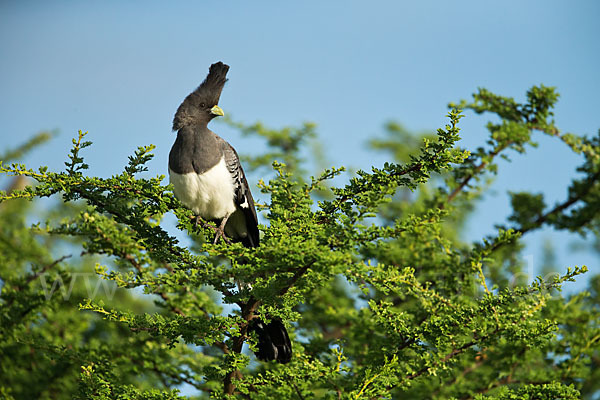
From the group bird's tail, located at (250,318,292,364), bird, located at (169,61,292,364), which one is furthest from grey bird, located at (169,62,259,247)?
bird's tail, located at (250,318,292,364)

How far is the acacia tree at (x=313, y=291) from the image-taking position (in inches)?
154

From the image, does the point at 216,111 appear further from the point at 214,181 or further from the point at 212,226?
the point at 212,226

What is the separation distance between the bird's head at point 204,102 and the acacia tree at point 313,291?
42.9 inches

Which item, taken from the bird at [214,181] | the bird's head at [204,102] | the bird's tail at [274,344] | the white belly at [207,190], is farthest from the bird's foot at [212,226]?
the bird's head at [204,102]

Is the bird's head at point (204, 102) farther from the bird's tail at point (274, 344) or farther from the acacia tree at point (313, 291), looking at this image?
the bird's tail at point (274, 344)

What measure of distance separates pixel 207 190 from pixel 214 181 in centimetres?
10

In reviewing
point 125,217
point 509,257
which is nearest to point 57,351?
point 125,217

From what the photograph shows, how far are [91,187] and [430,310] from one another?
2665 millimetres

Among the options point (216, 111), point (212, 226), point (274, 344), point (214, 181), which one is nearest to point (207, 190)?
point (214, 181)

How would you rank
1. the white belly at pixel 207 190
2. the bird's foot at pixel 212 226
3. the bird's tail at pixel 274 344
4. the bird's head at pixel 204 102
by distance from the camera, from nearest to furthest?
the bird's foot at pixel 212 226
the bird's tail at pixel 274 344
the white belly at pixel 207 190
the bird's head at pixel 204 102

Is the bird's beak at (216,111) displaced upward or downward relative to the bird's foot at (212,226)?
upward

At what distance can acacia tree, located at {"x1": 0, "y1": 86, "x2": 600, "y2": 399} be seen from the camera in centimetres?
392

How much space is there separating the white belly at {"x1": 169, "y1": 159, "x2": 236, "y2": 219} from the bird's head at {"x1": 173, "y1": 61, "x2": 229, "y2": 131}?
0.63 meters

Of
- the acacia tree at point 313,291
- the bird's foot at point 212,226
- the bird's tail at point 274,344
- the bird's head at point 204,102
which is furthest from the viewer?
the bird's head at point 204,102
